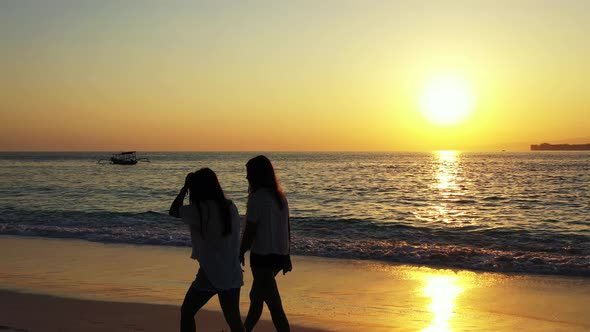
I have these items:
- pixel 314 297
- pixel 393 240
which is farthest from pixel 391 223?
pixel 314 297

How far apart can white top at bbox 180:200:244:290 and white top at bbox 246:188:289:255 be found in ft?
1.06

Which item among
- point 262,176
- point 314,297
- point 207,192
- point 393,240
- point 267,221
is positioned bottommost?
point 393,240

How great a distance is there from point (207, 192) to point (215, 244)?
48cm

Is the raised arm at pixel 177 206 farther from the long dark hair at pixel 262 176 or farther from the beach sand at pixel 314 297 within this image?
the beach sand at pixel 314 297

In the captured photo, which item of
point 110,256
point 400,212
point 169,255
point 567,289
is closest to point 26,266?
point 110,256

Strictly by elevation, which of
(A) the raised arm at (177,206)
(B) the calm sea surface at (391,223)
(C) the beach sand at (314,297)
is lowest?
(B) the calm sea surface at (391,223)

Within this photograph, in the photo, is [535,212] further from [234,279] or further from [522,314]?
[234,279]

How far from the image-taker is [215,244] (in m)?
5.30

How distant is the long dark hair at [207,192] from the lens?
5.18 m

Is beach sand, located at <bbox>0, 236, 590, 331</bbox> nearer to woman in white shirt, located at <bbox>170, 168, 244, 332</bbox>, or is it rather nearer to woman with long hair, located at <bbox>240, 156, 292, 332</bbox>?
woman with long hair, located at <bbox>240, 156, 292, 332</bbox>

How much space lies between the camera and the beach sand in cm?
791

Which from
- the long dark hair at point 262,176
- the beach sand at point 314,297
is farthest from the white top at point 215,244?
the beach sand at point 314,297

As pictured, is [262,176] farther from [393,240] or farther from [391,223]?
[391,223]

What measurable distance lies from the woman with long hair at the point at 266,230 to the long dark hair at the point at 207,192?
450 millimetres
